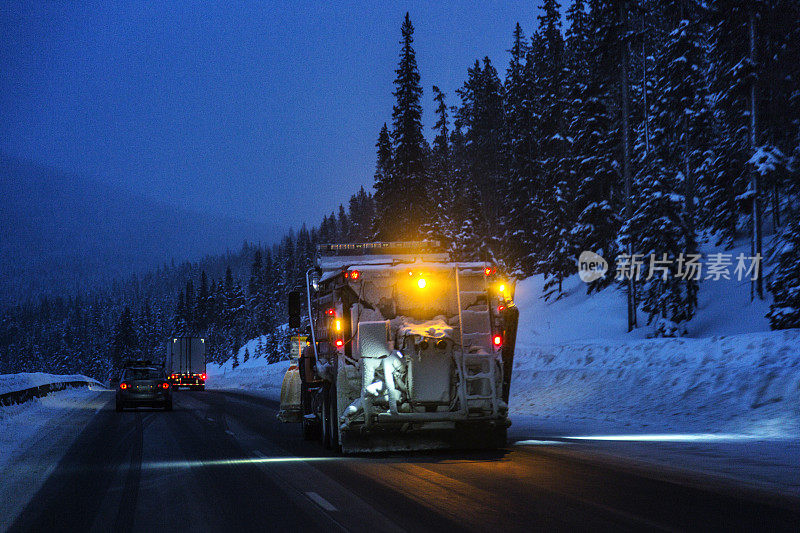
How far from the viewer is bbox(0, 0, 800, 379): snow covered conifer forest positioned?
32.6 m

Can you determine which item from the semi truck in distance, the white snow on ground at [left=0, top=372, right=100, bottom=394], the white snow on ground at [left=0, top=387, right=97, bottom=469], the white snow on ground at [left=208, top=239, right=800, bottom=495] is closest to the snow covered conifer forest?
the white snow on ground at [left=208, top=239, right=800, bottom=495]

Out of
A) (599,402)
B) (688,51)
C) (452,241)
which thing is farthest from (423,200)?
(599,402)

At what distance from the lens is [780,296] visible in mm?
25906

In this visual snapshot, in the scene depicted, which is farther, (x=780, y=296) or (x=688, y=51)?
(x=688, y=51)

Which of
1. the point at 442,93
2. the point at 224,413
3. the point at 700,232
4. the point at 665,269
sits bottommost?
the point at 224,413

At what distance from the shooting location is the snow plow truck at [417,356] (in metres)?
13.3

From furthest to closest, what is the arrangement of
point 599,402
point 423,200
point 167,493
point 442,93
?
point 442,93 → point 423,200 → point 599,402 → point 167,493

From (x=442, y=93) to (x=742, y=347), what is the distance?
5556 cm

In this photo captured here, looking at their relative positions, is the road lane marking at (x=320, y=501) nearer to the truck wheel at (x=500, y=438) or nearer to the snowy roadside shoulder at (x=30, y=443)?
the snowy roadside shoulder at (x=30, y=443)

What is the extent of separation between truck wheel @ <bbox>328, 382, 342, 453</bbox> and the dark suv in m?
16.4

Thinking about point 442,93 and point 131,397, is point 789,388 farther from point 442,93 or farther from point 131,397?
point 442,93

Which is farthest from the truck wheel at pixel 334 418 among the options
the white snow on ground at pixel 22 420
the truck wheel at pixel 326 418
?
the white snow on ground at pixel 22 420

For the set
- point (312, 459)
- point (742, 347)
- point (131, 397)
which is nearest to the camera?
point (312, 459)

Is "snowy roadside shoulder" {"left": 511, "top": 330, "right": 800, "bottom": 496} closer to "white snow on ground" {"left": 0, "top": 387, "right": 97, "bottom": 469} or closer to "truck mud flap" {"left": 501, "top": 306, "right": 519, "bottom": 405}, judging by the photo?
"truck mud flap" {"left": 501, "top": 306, "right": 519, "bottom": 405}
